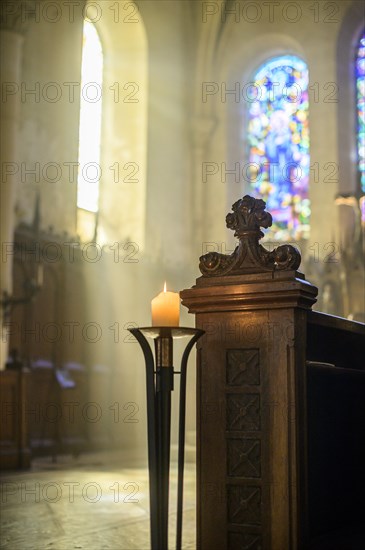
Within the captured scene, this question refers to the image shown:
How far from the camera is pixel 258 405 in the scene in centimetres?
283

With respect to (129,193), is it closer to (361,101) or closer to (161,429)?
(361,101)

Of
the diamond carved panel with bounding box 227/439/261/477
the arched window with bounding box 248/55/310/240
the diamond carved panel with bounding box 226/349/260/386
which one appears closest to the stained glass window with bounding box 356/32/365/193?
the arched window with bounding box 248/55/310/240

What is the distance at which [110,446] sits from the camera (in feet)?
34.9

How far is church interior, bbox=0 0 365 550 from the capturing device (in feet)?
25.2

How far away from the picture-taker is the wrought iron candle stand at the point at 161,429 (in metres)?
2.52

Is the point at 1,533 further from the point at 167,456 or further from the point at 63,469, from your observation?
the point at 63,469

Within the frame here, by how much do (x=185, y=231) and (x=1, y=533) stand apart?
29.3 feet

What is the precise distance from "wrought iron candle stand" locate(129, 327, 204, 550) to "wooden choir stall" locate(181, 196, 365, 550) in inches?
11.3

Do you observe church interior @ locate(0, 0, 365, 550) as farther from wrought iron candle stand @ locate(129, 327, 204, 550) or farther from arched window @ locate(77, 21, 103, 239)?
wrought iron candle stand @ locate(129, 327, 204, 550)

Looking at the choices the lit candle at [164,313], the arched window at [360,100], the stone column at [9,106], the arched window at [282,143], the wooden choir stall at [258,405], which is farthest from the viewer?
the arched window at [282,143]

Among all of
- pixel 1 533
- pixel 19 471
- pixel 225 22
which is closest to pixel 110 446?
pixel 19 471

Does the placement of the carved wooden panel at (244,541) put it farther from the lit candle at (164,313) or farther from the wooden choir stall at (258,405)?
the lit candle at (164,313)

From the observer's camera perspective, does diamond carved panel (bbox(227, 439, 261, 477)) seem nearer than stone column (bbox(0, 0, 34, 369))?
Yes

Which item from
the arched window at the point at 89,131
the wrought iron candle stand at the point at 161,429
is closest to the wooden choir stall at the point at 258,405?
the wrought iron candle stand at the point at 161,429
